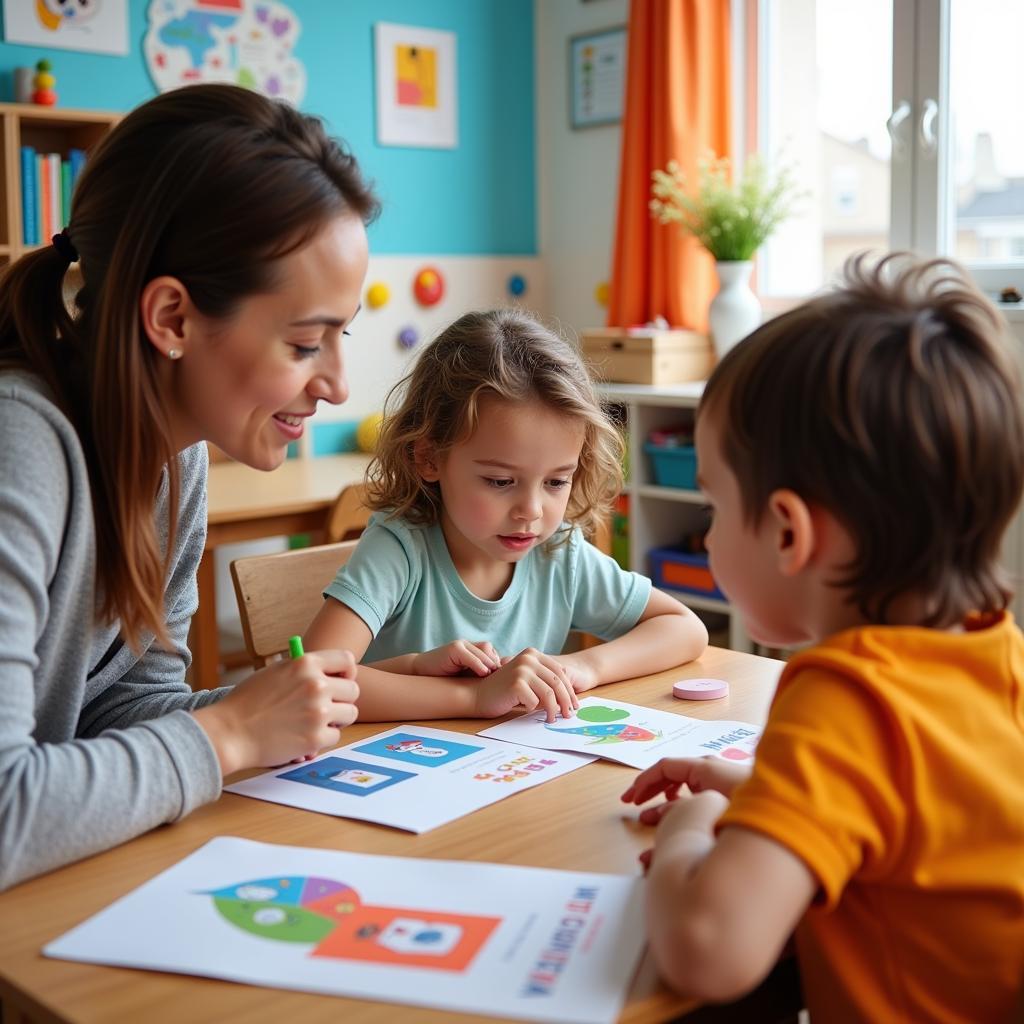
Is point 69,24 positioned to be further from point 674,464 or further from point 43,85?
point 674,464

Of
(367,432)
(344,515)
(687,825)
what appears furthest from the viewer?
(367,432)

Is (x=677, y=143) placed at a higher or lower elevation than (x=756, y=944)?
higher

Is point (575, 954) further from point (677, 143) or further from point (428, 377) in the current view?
point (677, 143)

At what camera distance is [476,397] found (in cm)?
157

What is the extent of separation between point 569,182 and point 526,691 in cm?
333

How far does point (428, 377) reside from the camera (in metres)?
1.66

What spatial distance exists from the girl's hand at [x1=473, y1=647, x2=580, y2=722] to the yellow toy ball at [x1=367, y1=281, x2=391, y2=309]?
279cm

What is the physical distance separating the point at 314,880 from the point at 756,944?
341mm

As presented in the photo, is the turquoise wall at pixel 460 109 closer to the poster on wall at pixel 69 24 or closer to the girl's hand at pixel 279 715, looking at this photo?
the poster on wall at pixel 69 24

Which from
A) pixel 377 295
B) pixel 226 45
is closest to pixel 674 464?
pixel 377 295

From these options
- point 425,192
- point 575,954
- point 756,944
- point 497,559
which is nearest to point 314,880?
point 575,954

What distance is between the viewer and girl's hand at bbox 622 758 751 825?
3.31 ft

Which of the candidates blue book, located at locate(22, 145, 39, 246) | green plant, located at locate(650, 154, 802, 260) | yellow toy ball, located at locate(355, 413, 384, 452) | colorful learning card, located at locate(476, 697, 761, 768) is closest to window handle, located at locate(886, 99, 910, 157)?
green plant, located at locate(650, 154, 802, 260)

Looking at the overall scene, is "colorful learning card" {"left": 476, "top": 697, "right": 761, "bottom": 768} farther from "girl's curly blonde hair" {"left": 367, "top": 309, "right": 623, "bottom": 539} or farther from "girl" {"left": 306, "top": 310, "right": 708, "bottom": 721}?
"girl's curly blonde hair" {"left": 367, "top": 309, "right": 623, "bottom": 539}
